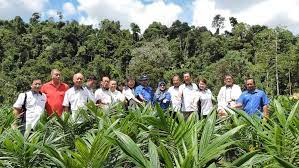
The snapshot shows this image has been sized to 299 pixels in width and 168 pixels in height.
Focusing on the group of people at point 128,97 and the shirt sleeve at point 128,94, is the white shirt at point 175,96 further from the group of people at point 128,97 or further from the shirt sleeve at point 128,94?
the shirt sleeve at point 128,94

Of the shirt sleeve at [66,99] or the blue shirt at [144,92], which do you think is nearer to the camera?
the shirt sleeve at [66,99]

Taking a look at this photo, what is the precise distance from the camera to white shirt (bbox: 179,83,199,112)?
884 centimetres

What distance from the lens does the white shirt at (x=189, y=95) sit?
8.84m

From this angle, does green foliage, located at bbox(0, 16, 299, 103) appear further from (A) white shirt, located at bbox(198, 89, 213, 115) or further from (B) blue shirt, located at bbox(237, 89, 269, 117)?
(B) blue shirt, located at bbox(237, 89, 269, 117)

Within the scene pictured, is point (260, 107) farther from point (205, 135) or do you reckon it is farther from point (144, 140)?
point (205, 135)

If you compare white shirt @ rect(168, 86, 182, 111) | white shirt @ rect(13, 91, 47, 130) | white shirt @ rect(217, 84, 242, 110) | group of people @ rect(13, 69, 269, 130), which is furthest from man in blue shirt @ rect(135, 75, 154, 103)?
white shirt @ rect(13, 91, 47, 130)

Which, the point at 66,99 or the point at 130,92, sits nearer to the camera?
the point at 66,99

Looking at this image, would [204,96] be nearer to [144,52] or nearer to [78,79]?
[78,79]

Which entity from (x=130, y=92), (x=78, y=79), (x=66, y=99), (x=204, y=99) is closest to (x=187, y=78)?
(x=204, y=99)

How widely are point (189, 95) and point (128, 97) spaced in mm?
1306

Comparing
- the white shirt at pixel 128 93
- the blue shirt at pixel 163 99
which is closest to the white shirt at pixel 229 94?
the blue shirt at pixel 163 99

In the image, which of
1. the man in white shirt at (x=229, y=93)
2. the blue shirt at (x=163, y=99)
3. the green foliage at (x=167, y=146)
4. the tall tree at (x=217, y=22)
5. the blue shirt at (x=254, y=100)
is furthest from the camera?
the tall tree at (x=217, y=22)

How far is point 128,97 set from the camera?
30.4 ft

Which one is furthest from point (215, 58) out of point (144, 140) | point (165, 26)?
point (144, 140)
